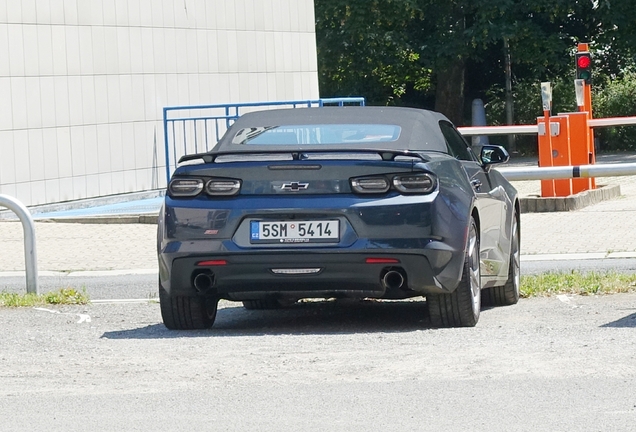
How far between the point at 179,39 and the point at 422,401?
19.8 meters

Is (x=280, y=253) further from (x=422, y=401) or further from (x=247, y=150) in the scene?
(x=422, y=401)

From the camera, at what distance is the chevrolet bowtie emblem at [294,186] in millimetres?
8148

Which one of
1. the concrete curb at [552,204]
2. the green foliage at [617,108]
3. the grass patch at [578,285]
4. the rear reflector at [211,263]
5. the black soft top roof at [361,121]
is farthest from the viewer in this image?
the green foliage at [617,108]

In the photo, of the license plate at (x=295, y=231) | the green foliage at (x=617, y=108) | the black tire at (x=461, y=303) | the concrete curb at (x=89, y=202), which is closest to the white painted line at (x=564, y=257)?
the black tire at (x=461, y=303)

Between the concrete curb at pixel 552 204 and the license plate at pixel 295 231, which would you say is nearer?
the license plate at pixel 295 231

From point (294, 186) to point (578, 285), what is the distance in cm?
296

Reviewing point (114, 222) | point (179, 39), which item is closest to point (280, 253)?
point (114, 222)

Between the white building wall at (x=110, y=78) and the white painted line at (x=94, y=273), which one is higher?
the white building wall at (x=110, y=78)

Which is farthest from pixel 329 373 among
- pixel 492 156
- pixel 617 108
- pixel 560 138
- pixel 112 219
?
pixel 617 108

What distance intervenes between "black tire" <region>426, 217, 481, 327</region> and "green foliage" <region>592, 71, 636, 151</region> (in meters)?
33.6

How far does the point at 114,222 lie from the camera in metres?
19.5

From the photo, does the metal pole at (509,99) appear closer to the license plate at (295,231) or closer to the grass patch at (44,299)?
the grass patch at (44,299)

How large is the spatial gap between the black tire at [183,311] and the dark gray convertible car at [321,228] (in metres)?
0.04

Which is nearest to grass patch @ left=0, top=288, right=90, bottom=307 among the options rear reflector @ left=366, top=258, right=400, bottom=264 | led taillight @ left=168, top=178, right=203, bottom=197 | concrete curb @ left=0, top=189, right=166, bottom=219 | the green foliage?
led taillight @ left=168, top=178, right=203, bottom=197
